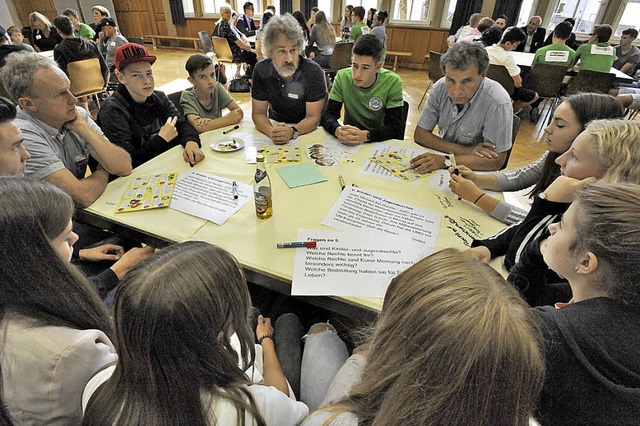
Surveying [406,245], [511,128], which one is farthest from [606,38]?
[406,245]

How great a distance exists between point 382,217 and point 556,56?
4662mm

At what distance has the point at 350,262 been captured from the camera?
111cm

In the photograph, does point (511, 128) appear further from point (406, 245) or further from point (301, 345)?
point (301, 345)

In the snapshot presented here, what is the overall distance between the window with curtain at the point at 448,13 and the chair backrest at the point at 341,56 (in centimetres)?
385

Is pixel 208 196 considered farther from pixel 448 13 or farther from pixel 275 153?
pixel 448 13

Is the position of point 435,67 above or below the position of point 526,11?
below

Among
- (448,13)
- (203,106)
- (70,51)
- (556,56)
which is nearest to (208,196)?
(203,106)

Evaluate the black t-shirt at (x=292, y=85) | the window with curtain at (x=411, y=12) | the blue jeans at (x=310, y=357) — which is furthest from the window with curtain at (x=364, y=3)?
the blue jeans at (x=310, y=357)

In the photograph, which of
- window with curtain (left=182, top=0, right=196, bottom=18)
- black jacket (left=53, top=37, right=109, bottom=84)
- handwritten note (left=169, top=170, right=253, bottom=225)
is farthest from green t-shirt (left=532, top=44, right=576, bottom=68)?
window with curtain (left=182, top=0, right=196, bottom=18)

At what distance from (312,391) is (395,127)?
1625 mm

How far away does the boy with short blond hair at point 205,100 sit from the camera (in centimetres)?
219

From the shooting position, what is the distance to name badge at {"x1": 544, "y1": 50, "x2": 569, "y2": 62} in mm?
4270

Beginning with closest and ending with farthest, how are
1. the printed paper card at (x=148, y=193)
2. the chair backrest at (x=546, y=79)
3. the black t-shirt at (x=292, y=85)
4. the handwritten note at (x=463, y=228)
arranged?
the handwritten note at (x=463, y=228)
the printed paper card at (x=148, y=193)
the black t-shirt at (x=292, y=85)
the chair backrest at (x=546, y=79)

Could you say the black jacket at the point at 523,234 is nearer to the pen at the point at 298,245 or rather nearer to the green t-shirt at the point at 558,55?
the pen at the point at 298,245
